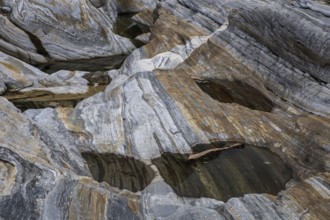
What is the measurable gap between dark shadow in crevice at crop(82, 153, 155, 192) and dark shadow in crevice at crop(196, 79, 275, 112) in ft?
8.27

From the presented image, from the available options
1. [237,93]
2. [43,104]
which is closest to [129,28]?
[43,104]

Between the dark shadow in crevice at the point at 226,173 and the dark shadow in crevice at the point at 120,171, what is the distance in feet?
0.87

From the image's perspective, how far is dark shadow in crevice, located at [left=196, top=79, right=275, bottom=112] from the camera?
340 inches

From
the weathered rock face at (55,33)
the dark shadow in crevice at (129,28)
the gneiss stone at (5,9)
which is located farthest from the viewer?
the dark shadow in crevice at (129,28)

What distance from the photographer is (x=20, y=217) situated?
5176 mm

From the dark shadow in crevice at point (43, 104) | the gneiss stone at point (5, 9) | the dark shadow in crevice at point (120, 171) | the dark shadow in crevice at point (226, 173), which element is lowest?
the dark shadow in crevice at point (43, 104)

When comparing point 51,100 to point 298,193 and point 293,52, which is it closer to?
point 293,52

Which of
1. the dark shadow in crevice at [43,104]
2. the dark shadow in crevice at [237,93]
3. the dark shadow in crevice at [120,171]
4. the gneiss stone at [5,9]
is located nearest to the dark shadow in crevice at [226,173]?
the dark shadow in crevice at [120,171]

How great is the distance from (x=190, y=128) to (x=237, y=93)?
6.15 feet

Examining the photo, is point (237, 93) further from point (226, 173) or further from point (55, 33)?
point (55, 33)

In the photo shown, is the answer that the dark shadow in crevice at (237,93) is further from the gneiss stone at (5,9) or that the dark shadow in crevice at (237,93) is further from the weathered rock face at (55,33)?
the gneiss stone at (5,9)

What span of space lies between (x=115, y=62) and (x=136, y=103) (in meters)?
5.03

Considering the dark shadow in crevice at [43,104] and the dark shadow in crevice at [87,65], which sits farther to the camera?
the dark shadow in crevice at [87,65]

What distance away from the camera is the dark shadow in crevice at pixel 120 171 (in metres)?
6.68
